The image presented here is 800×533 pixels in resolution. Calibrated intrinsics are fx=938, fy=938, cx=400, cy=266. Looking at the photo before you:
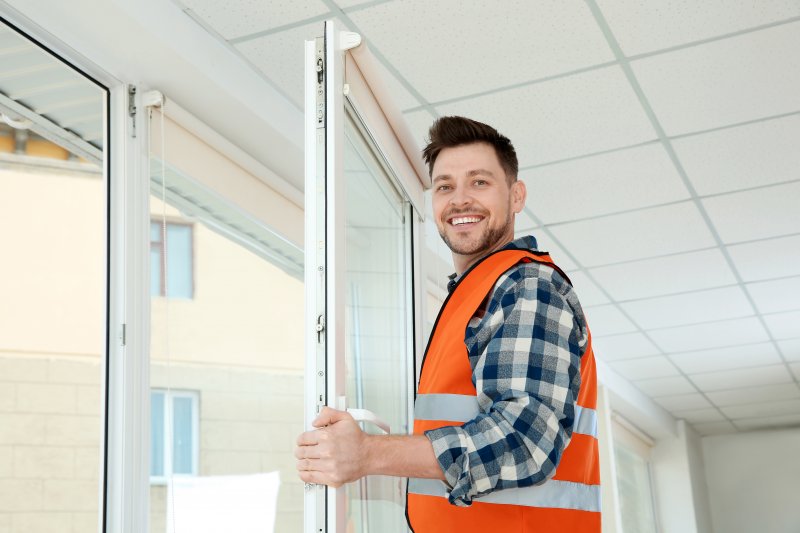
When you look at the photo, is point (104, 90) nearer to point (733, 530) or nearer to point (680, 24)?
point (680, 24)

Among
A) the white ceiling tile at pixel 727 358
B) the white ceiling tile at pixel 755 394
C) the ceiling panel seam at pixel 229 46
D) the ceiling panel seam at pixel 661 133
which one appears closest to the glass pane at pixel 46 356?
the ceiling panel seam at pixel 229 46

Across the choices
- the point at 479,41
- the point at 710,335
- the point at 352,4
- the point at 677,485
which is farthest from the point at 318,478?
the point at 677,485

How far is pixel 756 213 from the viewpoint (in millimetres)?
4438

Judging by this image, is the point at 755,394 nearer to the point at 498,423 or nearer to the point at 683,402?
the point at 683,402

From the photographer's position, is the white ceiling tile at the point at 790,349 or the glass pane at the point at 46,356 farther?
the white ceiling tile at the point at 790,349

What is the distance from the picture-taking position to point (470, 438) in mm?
1290

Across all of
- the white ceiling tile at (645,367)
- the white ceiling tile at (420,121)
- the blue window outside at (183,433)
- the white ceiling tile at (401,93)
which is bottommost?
the blue window outside at (183,433)

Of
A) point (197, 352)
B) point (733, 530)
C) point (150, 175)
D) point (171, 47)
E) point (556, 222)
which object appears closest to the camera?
point (171, 47)

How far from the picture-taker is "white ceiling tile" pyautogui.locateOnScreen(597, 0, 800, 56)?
2.87 m

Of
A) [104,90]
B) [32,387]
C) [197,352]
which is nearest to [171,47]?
[104,90]

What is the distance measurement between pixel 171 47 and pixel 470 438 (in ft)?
5.92

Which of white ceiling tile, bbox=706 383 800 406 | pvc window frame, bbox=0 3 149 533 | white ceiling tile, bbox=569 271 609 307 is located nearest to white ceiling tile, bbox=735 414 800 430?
white ceiling tile, bbox=706 383 800 406

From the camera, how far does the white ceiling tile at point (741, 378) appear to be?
742cm

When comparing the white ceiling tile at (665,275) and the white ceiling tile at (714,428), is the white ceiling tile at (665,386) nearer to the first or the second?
the white ceiling tile at (714,428)
